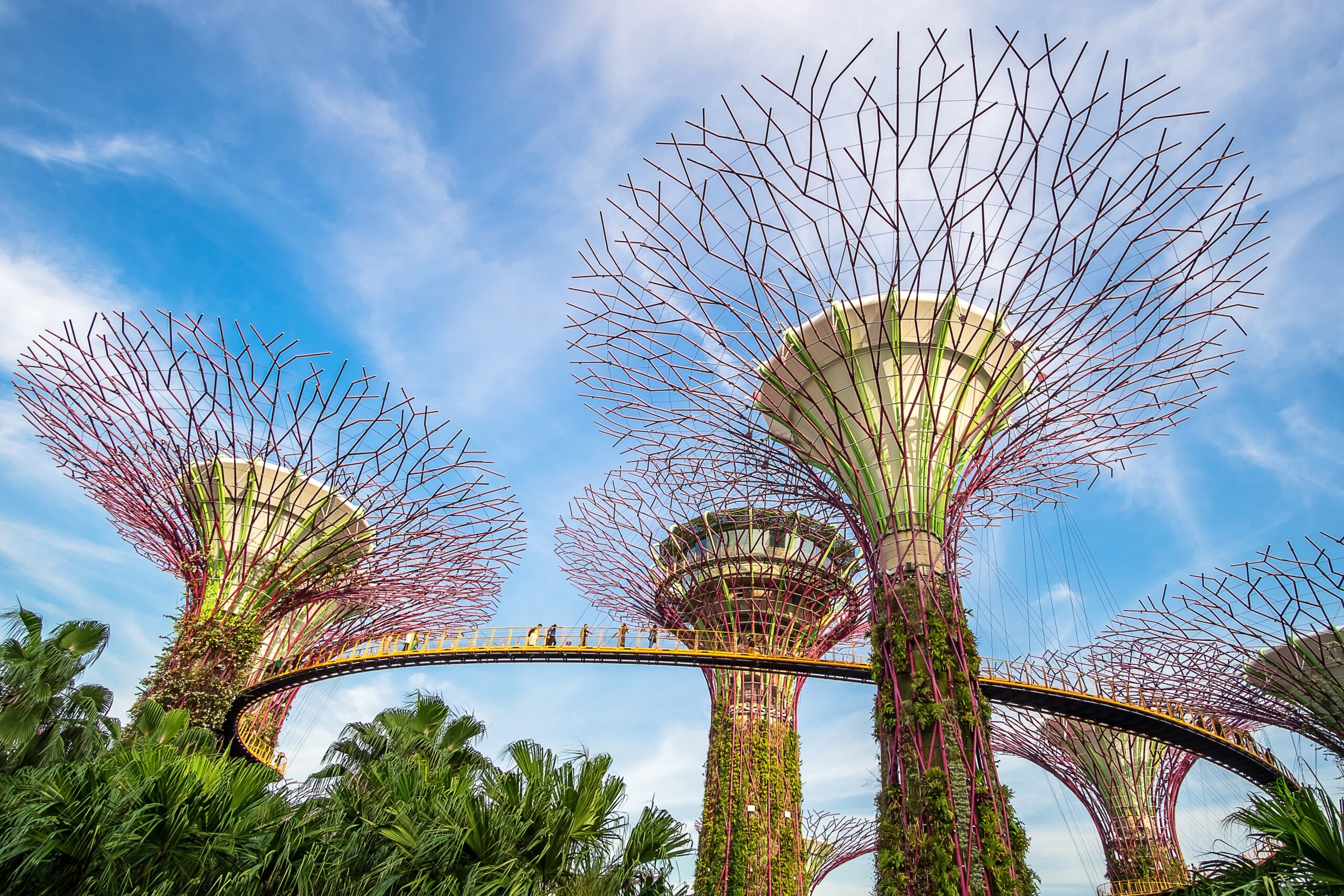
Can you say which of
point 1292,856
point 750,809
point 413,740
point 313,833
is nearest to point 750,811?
point 750,809

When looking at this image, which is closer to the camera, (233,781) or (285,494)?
(233,781)

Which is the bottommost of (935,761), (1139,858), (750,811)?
(935,761)

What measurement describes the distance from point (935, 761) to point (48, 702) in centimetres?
1274

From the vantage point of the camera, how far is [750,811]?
23.6m

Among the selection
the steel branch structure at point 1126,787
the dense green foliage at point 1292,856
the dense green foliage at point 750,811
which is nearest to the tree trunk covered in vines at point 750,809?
the dense green foliage at point 750,811

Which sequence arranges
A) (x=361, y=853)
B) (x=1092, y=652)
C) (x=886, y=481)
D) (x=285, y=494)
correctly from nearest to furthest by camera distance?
1. (x=361, y=853)
2. (x=886, y=481)
3. (x=285, y=494)
4. (x=1092, y=652)

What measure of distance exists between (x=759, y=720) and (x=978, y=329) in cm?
1442

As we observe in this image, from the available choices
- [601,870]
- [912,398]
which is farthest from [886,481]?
[601,870]

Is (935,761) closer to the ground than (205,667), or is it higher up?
closer to the ground

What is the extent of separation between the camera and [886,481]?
15.2 meters

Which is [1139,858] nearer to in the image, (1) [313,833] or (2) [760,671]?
(2) [760,671]

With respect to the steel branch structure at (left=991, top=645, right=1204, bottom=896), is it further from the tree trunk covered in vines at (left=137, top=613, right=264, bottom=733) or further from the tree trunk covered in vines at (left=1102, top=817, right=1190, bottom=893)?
the tree trunk covered in vines at (left=137, top=613, right=264, bottom=733)

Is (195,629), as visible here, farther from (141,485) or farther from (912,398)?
(912,398)

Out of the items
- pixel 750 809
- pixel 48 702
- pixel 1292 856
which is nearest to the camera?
pixel 1292 856
